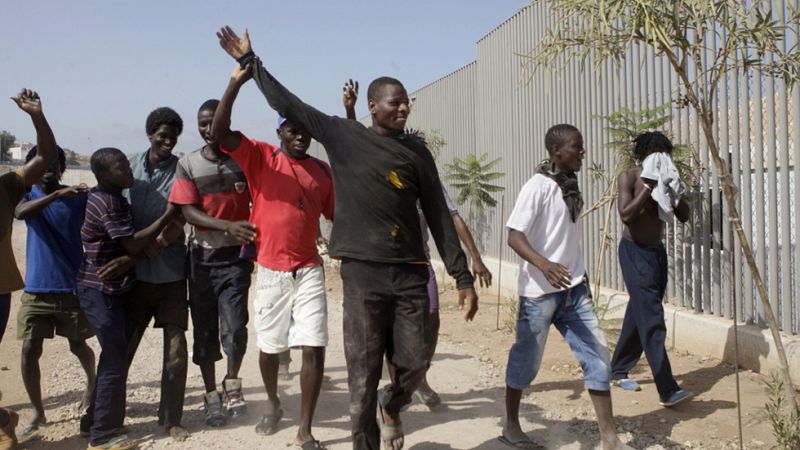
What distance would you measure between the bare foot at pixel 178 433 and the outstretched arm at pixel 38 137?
6.04 feet

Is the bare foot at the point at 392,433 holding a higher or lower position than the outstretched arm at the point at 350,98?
lower

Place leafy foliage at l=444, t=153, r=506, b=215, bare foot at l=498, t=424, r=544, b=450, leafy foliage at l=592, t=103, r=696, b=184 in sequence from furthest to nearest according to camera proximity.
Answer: leafy foliage at l=444, t=153, r=506, b=215 → leafy foliage at l=592, t=103, r=696, b=184 → bare foot at l=498, t=424, r=544, b=450

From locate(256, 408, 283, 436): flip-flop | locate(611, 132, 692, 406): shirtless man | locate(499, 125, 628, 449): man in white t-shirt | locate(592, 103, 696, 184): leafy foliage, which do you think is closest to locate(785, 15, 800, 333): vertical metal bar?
locate(611, 132, 692, 406): shirtless man

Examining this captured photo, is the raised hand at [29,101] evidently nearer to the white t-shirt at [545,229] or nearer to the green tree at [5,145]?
the white t-shirt at [545,229]

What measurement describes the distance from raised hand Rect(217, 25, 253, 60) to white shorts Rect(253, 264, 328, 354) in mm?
1501

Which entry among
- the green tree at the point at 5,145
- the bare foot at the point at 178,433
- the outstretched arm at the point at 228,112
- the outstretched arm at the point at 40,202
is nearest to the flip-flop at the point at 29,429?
the bare foot at the point at 178,433

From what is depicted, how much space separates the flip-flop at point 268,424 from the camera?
4938 mm

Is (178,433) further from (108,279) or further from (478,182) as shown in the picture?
(478,182)

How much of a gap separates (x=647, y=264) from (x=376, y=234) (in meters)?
2.73

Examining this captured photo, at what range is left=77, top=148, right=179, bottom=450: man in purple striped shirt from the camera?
4.74 metres

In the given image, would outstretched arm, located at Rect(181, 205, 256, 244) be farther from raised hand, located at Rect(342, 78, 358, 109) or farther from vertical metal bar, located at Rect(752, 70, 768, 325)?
vertical metal bar, located at Rect(752, 70, 768, 325)

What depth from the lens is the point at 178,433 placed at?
4938 millimetres

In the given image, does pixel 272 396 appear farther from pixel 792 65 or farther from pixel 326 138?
pixel 792 65

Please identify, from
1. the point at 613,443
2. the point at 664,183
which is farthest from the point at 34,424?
the point at 664,183
